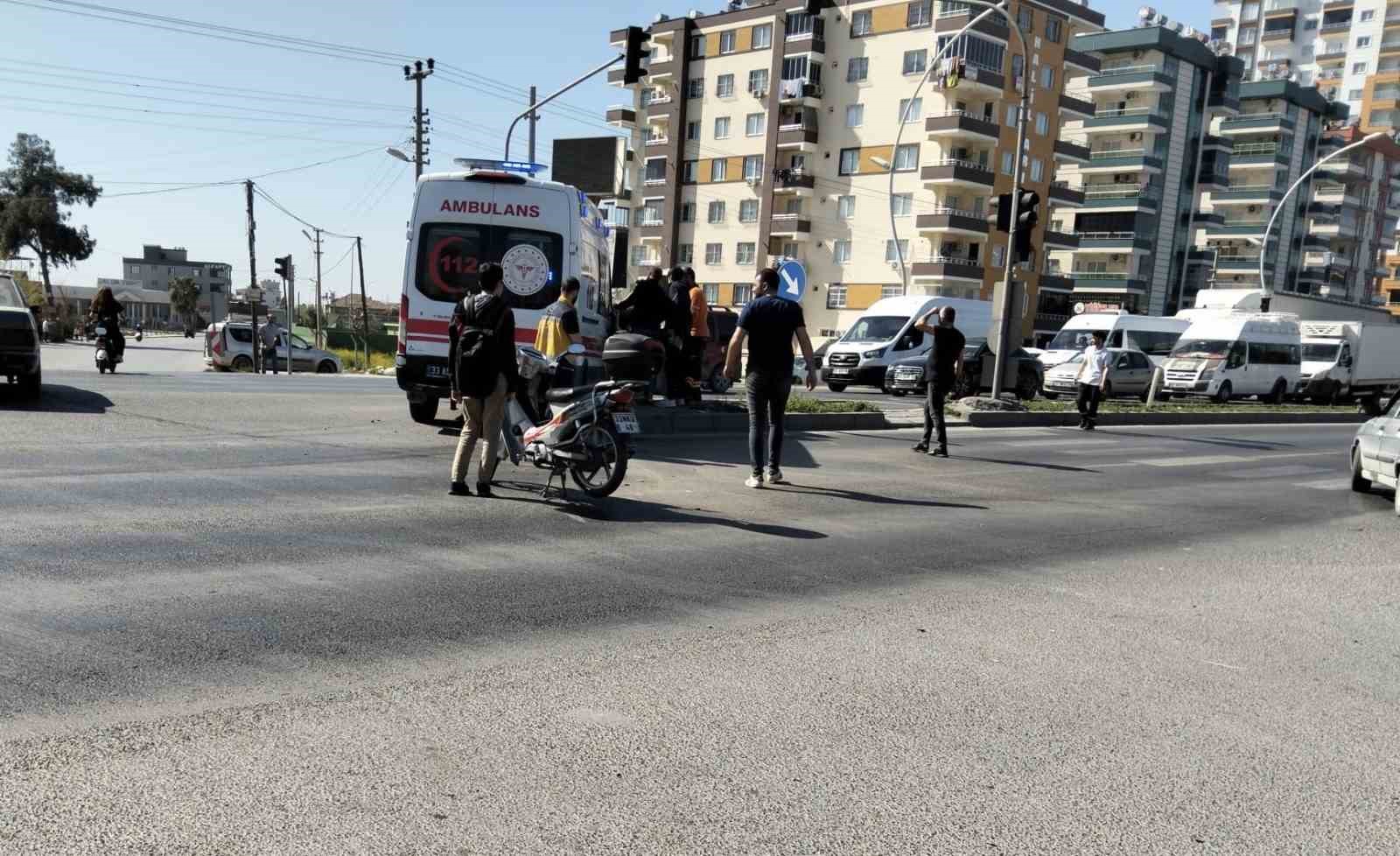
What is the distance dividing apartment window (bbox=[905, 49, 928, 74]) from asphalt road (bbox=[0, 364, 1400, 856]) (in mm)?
54061

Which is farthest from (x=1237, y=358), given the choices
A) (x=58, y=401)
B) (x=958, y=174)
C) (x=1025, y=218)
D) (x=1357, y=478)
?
(x=58, y=401)

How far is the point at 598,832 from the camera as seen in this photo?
3.11 meters

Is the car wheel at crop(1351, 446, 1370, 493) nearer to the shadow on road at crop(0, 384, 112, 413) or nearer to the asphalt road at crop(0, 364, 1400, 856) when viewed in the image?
the asphalt road at crop(0, 364, 1400, 856)

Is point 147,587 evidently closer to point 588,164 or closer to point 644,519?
point 644,519

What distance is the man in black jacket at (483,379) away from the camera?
8.24 meters

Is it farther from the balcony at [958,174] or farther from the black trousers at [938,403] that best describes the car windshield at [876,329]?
the balcony at [958,174]

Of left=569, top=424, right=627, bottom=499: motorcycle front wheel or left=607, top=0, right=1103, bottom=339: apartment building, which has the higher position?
left=607, top=0, right=1103, bottom=339: apartment building

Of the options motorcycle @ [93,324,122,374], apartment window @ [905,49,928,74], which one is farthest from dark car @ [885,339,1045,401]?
apartment window @ [905,49,928,74]

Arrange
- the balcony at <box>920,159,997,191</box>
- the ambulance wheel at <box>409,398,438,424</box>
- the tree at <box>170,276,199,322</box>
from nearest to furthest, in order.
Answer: the ambulance wheel at <box>409,398,438,424</box>
the balcony at <box>920,159,997,191</box>
the tree at <box>170,276,199,322</box>

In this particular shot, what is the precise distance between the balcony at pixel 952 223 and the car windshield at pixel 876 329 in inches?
1246

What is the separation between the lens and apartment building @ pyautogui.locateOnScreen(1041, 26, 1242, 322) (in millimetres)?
70688

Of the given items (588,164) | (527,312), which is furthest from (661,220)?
(527,312)

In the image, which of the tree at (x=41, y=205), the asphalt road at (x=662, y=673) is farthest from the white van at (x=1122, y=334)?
the tree at (x=41, y=205)

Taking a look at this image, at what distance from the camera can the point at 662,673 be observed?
4551mm
